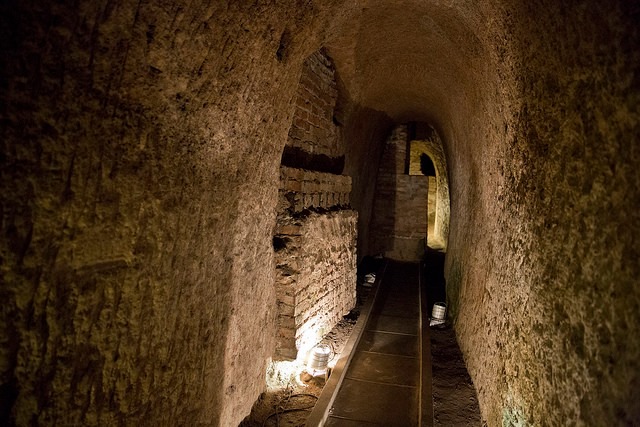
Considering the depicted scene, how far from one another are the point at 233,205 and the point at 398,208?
7288mm

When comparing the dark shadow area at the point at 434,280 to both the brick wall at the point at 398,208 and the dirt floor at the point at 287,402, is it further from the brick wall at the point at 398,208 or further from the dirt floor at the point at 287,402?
the dirt floor at the point at 287,402

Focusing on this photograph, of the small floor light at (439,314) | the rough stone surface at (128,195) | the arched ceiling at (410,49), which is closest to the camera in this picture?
the rough stone surface at (128,195)

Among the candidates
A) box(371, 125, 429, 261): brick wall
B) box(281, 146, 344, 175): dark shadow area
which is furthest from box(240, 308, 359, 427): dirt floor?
box(371, 125, 429, 261): brick wall

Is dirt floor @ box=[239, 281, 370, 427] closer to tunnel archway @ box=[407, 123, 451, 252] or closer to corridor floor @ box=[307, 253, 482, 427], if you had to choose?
corridor floor @ box=[307, 253, 482, 427]

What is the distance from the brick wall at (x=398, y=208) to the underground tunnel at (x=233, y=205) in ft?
18.8

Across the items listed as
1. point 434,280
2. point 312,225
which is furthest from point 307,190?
point 434,280

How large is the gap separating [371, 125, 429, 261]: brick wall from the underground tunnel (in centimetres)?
572

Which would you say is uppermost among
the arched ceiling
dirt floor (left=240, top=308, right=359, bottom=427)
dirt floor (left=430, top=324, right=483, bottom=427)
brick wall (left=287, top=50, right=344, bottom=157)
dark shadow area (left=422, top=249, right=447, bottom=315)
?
the arched ceiling

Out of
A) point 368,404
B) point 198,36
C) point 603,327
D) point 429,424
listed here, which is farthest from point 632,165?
point 368,404

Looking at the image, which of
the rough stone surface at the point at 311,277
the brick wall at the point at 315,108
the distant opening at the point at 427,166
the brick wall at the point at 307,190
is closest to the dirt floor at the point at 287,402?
the rough stone surface at the point at 311,277

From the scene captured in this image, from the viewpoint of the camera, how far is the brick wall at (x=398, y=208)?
8.99m

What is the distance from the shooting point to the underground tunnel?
1082 millimetres

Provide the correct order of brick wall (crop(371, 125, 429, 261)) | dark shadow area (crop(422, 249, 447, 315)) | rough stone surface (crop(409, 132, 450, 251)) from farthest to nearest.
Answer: rough stone surface (crop(409, 132, 450, 251))
brick wall (crop(371, 125, 429, 261))
dark shadow area (crop(422, 249, 447, 315))

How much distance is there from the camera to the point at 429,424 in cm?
279
